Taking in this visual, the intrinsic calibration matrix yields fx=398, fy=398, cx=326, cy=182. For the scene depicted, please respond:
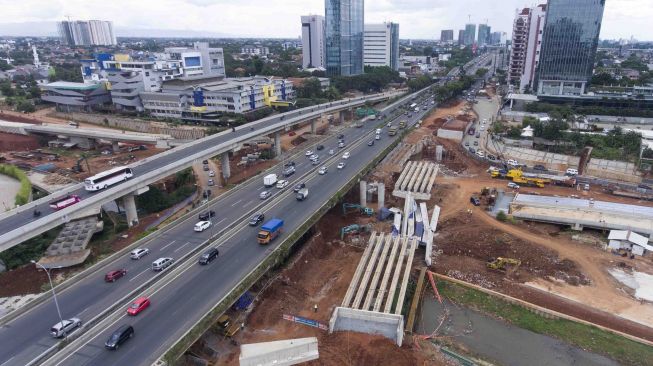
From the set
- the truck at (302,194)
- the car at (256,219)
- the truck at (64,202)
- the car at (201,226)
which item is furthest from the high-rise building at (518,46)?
the truck at (64,202)

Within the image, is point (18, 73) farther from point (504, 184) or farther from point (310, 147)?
point (504, 184)

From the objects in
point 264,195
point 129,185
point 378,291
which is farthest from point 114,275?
point 378,291

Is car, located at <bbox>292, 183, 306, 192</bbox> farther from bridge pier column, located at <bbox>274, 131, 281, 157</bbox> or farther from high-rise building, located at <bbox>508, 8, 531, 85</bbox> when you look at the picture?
high-rise building, located at <bbox>508, 8, 531, 85</bbox>

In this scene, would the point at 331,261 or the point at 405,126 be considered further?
the point at 405,126

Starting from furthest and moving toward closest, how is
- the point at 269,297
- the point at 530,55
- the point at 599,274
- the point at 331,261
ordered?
the point at 530,55 → the point at 331,261 → the point at 599,274 → the point at 269,297

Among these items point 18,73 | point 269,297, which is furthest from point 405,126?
point 18,73

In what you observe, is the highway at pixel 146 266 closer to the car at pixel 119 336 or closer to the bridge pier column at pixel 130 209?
the car at pixel 119 336
